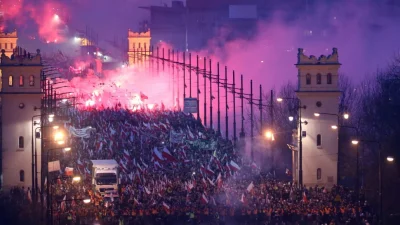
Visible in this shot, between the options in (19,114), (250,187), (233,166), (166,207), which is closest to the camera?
(166,207)

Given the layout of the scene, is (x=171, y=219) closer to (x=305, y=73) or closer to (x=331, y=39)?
(x=305, y=73)

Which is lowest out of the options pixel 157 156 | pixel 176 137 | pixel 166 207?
pixel 166 207

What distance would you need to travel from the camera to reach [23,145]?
209 feet

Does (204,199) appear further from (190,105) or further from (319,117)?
(190,105)

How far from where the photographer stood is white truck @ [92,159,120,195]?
58281 mm

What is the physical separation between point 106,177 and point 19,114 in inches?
344

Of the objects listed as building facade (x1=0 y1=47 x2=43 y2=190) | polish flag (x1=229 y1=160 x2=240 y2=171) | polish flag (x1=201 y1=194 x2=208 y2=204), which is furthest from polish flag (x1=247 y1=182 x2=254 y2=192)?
building facade (x1=0 y1=47 x2=43 y2=190)

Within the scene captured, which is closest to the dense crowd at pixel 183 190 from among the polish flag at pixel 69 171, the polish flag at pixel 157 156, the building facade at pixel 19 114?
the polish flag at pixel 157 156

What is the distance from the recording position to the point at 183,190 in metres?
54.5

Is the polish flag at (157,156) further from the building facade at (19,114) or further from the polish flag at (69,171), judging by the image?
the building facade at (19,114)

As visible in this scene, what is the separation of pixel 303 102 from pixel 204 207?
1519 centimetres

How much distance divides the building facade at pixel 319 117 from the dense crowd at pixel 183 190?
3.35 metres

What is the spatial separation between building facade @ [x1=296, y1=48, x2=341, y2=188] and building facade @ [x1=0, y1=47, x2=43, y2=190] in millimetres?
15969

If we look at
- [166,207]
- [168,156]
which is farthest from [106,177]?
[166,207]
